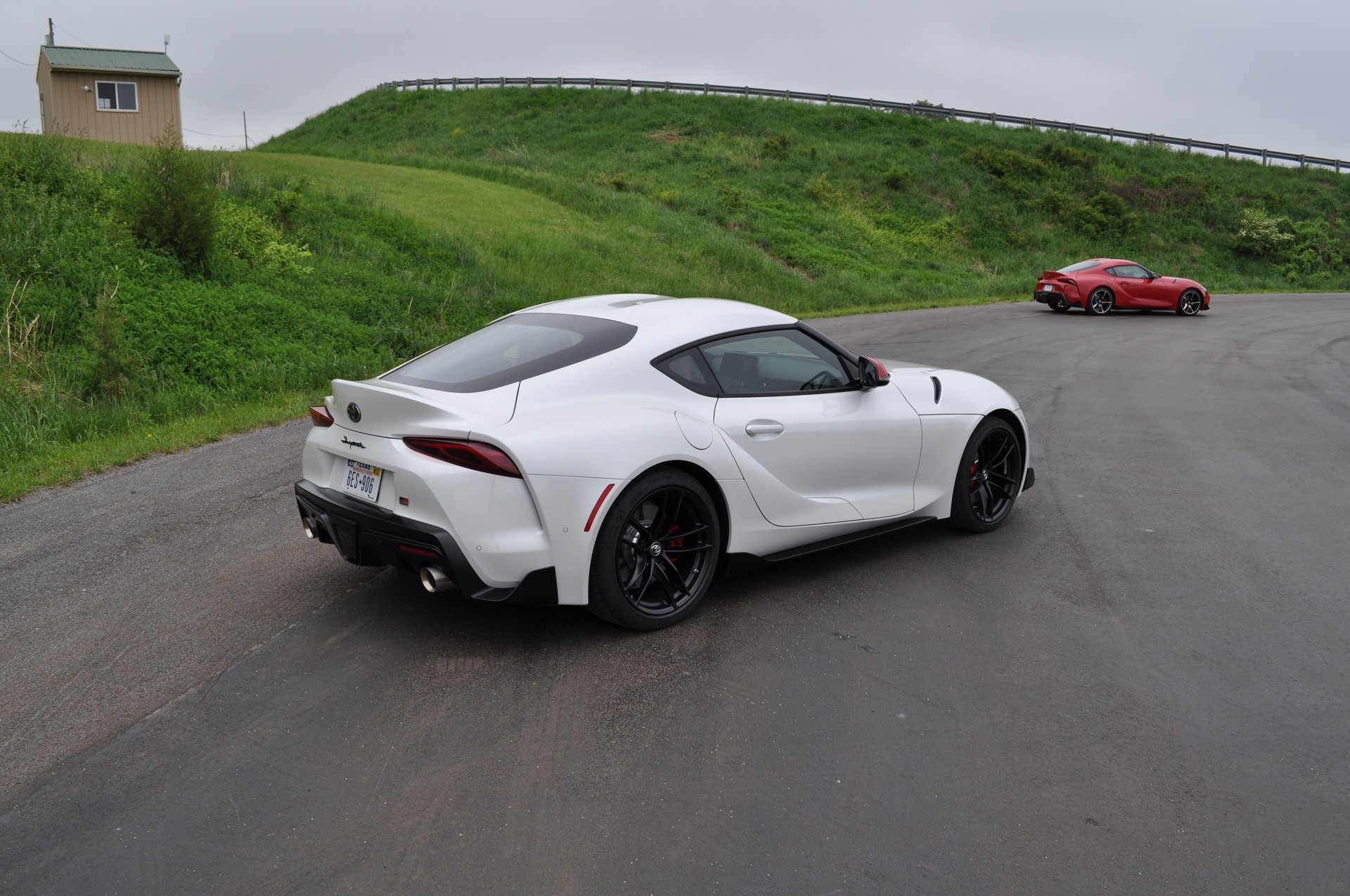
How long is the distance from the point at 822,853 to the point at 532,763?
1058mm

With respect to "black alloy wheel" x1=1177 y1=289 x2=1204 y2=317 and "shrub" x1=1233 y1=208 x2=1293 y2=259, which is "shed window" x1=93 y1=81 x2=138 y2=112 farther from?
"shrub" x1=1233 y1=208 x2=1293 y2=259

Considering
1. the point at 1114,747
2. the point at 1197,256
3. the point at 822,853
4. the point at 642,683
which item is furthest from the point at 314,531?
the point at 1197,256

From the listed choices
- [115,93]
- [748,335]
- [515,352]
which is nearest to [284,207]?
[515,352]

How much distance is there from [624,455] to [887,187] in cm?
3968

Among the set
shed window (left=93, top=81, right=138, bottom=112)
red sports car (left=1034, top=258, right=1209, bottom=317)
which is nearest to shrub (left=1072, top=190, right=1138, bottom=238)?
red sports car (left=1034, top=258, right=1209, bottom=317)

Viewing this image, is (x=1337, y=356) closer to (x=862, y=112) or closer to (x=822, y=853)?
(x=822, y=853)

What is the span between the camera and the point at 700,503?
4.78 metres

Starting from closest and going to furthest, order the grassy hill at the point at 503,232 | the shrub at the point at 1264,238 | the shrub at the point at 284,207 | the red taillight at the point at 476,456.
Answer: the red taillight at the point at 476,456, the grassy hill at the point at 503,232, the shrub at the point at 284,207, the shrub at the point at 1264,238

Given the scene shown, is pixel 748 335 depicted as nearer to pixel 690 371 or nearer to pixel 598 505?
pixel 690 371

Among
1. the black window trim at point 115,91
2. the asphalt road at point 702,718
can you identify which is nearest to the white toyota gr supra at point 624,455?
the asphalt road at point 702,718

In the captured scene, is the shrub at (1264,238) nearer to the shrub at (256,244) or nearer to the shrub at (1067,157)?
the shrub at (1067,157)

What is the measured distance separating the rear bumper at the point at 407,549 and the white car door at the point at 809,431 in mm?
1183

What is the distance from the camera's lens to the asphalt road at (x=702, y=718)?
3.08m

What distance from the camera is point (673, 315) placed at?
5.25 metres
